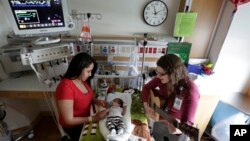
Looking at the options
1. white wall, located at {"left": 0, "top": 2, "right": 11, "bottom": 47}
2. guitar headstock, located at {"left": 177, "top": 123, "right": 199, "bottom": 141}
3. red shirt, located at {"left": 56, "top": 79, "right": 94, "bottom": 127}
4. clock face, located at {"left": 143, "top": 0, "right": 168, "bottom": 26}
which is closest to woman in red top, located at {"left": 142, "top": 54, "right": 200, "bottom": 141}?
guitar headstock, located at {"left": 177, "top": 123, "right": 199, "bottom": 141}

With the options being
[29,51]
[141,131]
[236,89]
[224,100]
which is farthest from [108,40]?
[236,89]

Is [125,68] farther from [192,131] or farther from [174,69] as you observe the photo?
[192,131]

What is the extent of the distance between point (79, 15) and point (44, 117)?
1586 millimetres

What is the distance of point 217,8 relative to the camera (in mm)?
1857

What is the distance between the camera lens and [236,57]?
73.9 inches

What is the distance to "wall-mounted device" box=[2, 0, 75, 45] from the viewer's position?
4.69 ft

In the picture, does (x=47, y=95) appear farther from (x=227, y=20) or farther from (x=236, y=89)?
(x=236, y=89)

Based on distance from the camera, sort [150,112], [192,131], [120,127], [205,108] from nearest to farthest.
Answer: [192,131]
[120,127]
[150,112]
[205,108]

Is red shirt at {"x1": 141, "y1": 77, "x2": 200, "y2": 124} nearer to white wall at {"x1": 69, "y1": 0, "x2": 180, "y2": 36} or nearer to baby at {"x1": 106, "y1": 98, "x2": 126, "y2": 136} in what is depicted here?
baby at {"x1": 106, "y1": 98, "x2": 126, "y2": 136}

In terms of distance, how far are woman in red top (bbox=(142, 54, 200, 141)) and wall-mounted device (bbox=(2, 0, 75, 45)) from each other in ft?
3.41

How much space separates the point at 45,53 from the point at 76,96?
0.58 meters

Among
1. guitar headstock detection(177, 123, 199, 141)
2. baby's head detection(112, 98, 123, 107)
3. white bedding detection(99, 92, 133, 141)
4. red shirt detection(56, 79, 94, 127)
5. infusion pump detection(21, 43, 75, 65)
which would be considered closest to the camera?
guitar headstock detection(177, 123, 199, 141)

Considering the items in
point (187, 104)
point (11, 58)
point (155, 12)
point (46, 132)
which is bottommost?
point (46, 132)

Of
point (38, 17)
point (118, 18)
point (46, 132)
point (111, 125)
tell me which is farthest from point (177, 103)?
point (46, 132)
